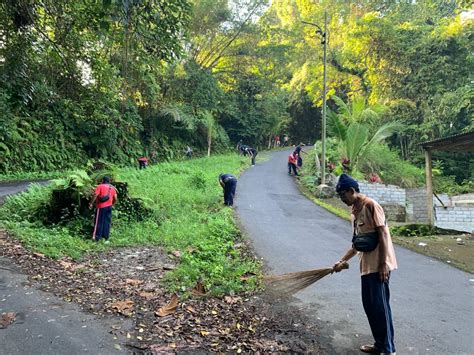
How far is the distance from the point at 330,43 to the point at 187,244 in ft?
76.3

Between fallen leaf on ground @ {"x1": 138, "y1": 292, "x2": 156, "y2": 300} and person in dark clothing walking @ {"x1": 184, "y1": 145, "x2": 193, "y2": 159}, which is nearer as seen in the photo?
fallen leaf on ground @ {"x1": 138, "y1": 292, "x2": 156, "y2": 300}

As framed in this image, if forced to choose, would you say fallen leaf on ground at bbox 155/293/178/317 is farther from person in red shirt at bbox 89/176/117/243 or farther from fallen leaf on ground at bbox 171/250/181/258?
person in red shirt at bbox 89/176/117/243

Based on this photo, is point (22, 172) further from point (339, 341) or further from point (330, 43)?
point (330, 43)

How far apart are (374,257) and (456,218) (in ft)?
36.3

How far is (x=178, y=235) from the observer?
8.85m

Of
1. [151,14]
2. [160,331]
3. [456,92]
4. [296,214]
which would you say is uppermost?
[456,92]

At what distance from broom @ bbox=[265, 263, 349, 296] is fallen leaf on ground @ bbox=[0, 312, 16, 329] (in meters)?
3.02

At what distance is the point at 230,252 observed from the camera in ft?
25.6

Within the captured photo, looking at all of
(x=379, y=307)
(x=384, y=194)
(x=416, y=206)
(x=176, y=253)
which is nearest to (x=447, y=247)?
(x=176, y=253)

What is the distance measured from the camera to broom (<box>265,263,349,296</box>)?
14.8 feet

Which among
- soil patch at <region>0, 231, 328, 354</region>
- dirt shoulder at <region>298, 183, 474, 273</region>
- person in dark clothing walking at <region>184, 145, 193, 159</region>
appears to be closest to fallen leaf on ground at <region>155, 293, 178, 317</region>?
soil patch at <region>0, 231, 328, 354</region>

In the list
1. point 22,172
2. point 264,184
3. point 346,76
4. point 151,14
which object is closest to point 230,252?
point 151,14

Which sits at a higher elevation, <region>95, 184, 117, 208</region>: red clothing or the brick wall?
the brick wall

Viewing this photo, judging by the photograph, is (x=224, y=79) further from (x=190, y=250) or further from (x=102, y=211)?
(x=190, y=250)
